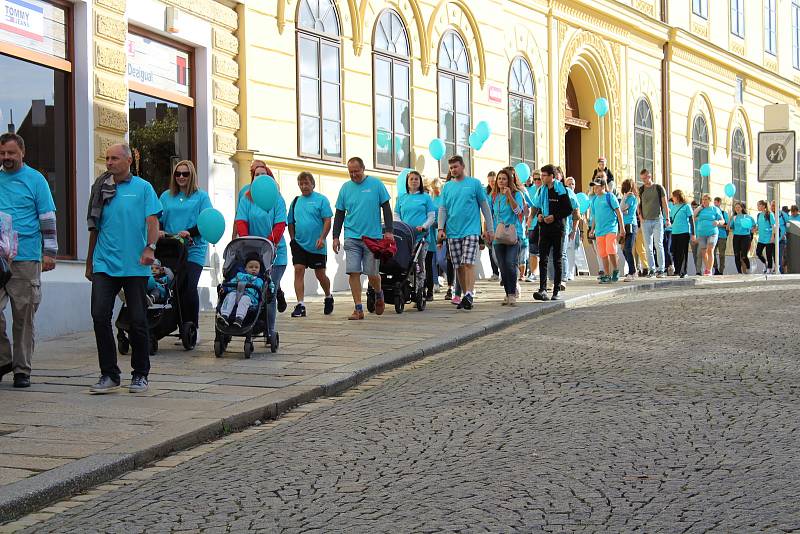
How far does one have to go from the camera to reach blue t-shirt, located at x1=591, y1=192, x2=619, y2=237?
20.4 metres

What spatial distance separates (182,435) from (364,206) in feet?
23.9

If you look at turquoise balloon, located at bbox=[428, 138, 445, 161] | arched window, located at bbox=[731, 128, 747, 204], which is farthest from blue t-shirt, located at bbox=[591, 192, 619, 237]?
arched window, located at bbox=[731, 128, 747, 204]

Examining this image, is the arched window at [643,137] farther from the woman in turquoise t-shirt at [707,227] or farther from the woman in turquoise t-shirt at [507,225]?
the woman in turquoise t-shirt at [507,225]

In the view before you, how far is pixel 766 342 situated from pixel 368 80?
32.4 ft

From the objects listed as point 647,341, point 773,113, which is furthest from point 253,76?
point 773,113

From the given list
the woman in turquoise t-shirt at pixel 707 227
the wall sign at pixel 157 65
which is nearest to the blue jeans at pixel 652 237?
the woman in turquoise t-shirt at pixel 707 227

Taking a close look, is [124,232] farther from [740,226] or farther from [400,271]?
[740,226]

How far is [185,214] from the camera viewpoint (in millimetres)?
11445

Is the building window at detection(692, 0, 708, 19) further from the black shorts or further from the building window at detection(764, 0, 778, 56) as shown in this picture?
the black shorts

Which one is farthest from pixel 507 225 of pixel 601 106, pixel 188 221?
pixel 601 106

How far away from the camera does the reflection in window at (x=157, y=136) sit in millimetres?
14812

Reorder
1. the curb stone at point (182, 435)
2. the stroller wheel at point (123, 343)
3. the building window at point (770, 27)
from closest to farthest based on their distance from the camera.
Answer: the curb stone at point (182, 435)
the stroller wheel at point (123, 343)
the building window at point (770, 27)

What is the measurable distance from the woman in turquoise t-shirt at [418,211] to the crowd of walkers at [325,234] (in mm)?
20

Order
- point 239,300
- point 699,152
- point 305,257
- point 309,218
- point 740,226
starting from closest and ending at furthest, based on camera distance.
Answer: point 239,300 < point 309,218 < point 305,257 < point 740,226 < point 699,152
